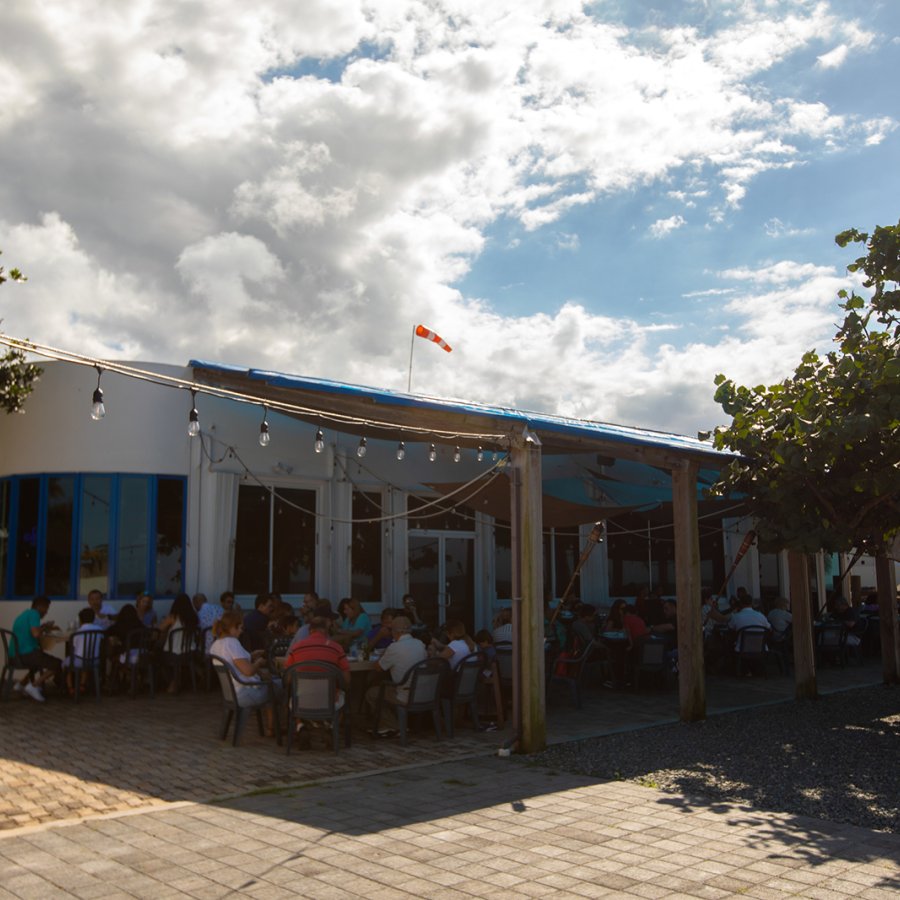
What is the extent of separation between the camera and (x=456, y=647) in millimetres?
8500

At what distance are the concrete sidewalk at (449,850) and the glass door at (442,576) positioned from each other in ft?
27.1

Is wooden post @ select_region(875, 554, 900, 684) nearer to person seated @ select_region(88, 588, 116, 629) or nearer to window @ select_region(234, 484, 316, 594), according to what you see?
window @ select_region(234, 484, 316, 594)

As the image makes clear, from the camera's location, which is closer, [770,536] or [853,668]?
[770,536]

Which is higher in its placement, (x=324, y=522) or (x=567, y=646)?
(x=324, y=522)

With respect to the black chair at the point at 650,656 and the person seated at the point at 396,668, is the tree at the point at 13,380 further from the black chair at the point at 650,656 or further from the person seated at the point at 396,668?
the black chair at the point at 650,656

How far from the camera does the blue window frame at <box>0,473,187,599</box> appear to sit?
11.7 metres

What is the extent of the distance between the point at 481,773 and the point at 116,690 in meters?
5.70

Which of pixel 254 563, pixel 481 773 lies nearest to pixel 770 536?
pixel 481 773

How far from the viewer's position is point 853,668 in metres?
14.3

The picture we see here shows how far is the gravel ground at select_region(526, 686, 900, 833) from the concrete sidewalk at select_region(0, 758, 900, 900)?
46cm

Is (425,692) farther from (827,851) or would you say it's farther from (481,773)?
(827,851)

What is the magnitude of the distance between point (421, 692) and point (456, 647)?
29.8 inches

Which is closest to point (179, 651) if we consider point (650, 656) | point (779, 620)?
point (650, 656)

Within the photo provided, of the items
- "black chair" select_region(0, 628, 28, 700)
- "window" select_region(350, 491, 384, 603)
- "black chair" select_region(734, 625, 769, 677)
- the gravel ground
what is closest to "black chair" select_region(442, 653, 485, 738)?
the gravel ground
